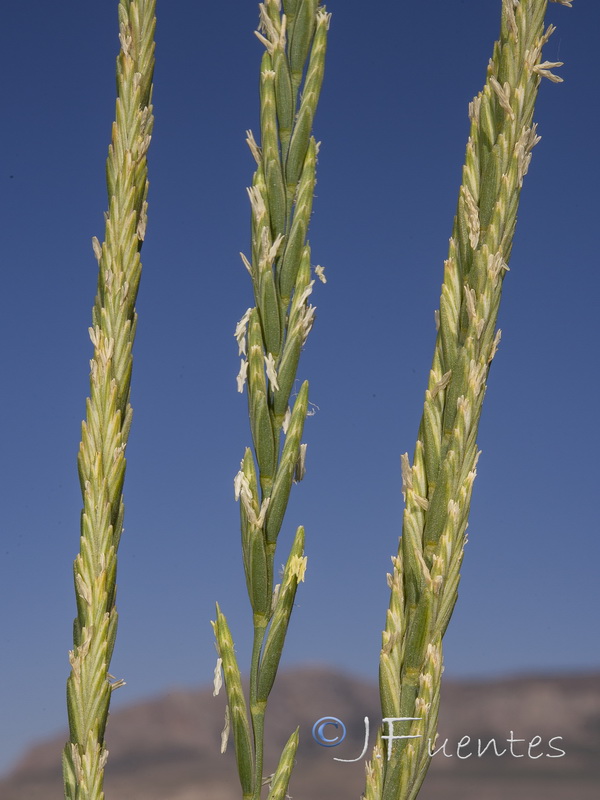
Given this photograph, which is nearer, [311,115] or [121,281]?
[311,115]

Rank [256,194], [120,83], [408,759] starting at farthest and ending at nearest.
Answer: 1. [120,83]
2. [256,194]
3. [408,759]

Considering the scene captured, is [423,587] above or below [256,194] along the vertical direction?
below

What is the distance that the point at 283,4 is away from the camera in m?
1.68

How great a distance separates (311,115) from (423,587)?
0.92m

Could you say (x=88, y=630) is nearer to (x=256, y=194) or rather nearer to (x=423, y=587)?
(x=423, y=587)

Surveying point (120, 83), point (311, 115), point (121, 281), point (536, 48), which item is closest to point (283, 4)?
point (311, 115)

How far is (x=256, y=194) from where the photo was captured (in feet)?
5.15

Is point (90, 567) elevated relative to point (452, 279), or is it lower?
lower

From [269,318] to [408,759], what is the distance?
0.84m

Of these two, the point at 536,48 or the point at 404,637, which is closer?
the point at 404,637

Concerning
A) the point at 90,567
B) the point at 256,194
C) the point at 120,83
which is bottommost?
the point at 90,567

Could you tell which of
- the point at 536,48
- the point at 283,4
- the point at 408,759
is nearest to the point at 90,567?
the point at 408,759

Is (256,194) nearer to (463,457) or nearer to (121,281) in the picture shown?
(121,281)

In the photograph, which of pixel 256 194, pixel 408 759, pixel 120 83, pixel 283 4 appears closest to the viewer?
pixel 408 759
